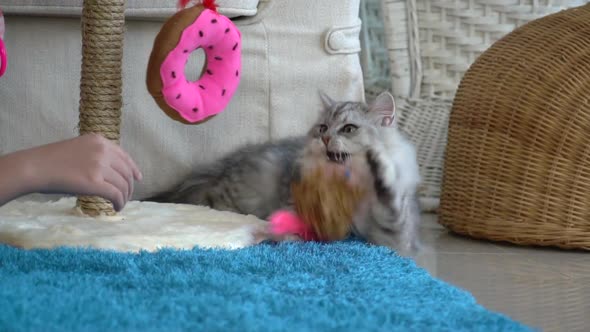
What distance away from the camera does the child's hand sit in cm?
140

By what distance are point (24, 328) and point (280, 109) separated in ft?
4.37

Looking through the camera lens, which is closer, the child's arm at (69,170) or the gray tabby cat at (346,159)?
the child's arm at (69,170)

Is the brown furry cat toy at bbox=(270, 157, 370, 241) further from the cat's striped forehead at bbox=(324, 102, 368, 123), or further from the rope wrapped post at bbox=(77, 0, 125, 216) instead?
the rope wrapped post at bbox=(77, 0, 125, 216)

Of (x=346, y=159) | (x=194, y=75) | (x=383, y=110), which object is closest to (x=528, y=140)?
(x=383, y=110)

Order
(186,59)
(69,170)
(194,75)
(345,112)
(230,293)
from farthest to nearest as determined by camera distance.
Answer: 1. (194,75)
2. (345,112)
3. (186,59)
4. (69,170)
5. (230,293)

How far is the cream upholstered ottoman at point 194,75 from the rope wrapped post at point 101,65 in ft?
1.25

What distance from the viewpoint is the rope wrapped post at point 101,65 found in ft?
5.76

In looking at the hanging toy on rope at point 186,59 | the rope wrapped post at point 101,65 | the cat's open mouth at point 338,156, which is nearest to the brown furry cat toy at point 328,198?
the cat's open mouth at point 338,156

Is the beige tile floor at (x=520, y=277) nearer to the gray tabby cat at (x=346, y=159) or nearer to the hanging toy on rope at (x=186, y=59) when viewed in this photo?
the gray tabby cat at (x=346, y=159)

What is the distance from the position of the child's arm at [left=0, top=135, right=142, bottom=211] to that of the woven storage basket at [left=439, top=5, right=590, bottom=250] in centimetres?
108

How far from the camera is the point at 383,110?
1890 millimetres

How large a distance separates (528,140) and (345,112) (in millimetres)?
523

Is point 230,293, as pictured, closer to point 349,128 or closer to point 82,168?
point 82,168

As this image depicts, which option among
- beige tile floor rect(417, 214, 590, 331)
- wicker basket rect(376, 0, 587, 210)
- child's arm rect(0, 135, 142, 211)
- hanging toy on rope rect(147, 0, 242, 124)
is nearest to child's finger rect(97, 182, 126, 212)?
child's arm rect(0, 135, 142, 211)
